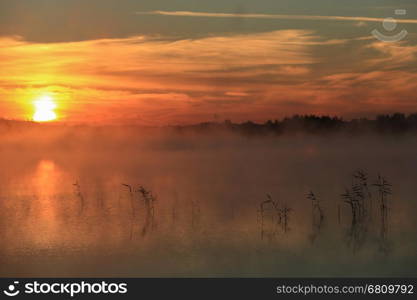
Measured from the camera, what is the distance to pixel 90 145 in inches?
3492

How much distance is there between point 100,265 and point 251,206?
8616mm

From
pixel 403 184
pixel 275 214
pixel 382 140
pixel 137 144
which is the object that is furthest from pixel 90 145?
pixel 275 214

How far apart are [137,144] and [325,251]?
259 ft

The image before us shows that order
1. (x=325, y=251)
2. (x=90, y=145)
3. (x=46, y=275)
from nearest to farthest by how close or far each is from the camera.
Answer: (x=46, y=275) < (x=325, y=251) < (x=90, y=145)

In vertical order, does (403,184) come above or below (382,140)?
below

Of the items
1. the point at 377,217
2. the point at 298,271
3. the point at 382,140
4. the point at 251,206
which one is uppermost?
the point at 382,140

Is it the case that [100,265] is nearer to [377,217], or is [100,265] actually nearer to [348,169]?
[377,217]

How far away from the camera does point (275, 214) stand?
61.7 feet

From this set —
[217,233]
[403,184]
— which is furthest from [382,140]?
[217,233]

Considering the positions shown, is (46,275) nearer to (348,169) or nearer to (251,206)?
(251,206)

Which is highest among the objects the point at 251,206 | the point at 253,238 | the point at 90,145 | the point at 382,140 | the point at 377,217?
the point at 90,145

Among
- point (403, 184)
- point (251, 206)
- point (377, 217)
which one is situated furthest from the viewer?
point (403, 184)

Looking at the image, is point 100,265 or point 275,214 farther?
point 275,214

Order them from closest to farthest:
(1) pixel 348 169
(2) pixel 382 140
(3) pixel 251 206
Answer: (3) pixel 251 206 < (1) pixel 348 169 < (2) pixel 382 140
